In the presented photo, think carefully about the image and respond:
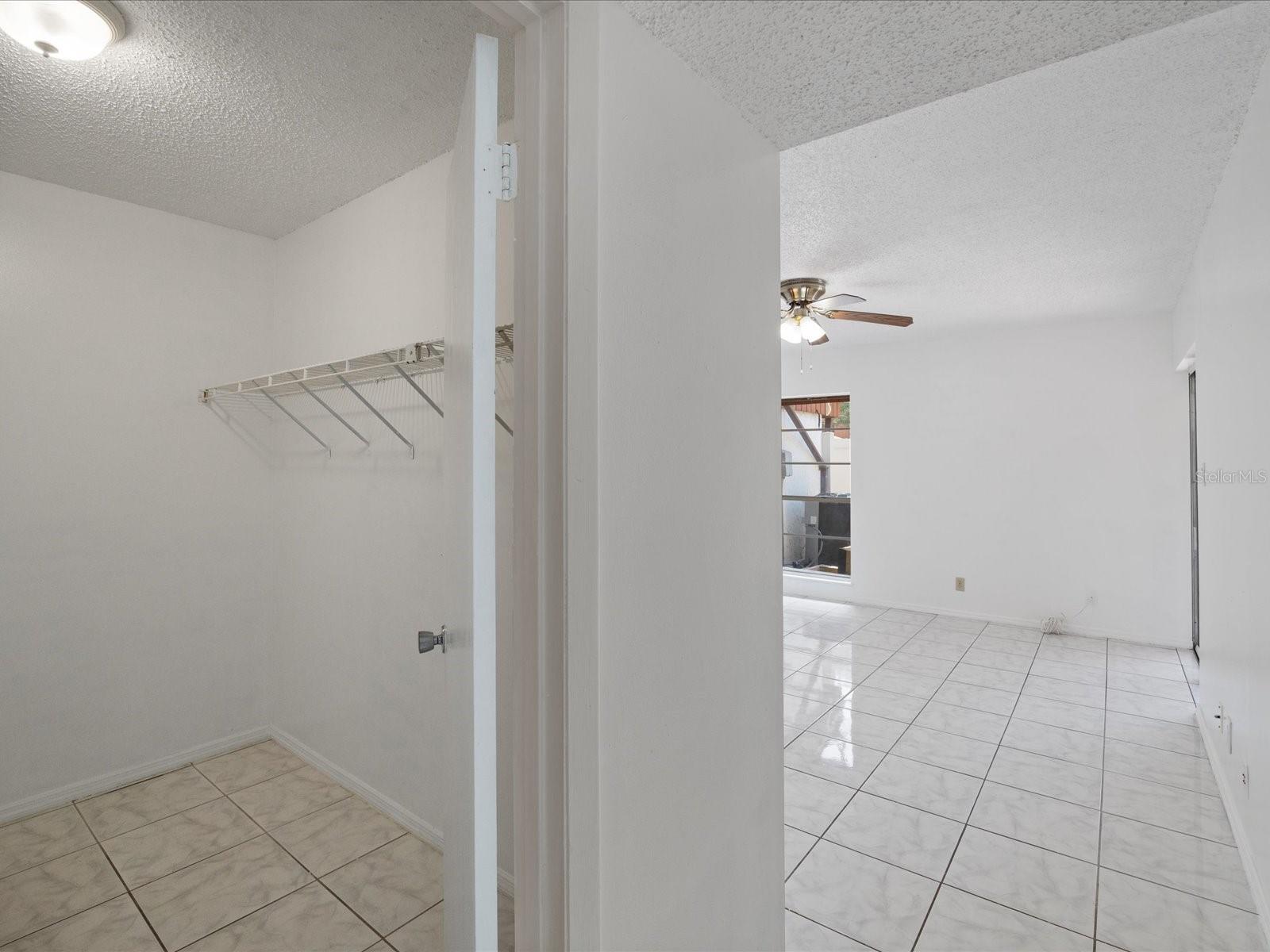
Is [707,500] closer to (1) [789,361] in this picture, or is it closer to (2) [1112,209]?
(2) [1112,209]

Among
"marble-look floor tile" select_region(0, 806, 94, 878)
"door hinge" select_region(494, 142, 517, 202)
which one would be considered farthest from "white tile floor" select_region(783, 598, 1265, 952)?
"marble-look floor tile" select_region(0, 806, 94, 878)

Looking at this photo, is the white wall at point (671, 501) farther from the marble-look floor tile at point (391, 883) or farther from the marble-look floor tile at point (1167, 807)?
the marble-look floor tile at point (1167, 807)

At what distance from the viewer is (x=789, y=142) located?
1573 millimetres

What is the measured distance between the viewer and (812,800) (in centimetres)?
251

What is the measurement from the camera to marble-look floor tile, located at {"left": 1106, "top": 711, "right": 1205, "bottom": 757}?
291cm

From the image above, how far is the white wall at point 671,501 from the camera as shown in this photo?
3.28 feet

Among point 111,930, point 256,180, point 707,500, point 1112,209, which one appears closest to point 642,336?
point 707,500

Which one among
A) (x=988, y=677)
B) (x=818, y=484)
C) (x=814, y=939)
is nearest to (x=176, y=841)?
(x=814, y=939)

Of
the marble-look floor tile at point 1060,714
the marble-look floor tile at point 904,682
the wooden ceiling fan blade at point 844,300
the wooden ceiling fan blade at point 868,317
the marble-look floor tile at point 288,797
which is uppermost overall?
the wooden ceiling fan blade at point 844,300

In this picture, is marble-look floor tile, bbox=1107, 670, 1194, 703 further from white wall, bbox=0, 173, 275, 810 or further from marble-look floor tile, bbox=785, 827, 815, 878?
white wall, bbox=0, 173, 275, 810

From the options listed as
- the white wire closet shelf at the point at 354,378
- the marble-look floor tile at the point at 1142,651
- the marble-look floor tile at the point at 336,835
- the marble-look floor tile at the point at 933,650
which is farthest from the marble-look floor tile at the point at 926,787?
the marble-look floor tile at the point at 1142,651

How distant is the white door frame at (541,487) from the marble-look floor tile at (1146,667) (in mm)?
4374

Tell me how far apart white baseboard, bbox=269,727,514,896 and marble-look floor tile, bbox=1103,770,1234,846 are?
7.62 feet

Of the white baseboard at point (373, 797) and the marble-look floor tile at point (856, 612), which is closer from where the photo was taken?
the white baseboard at point (373, 797)
